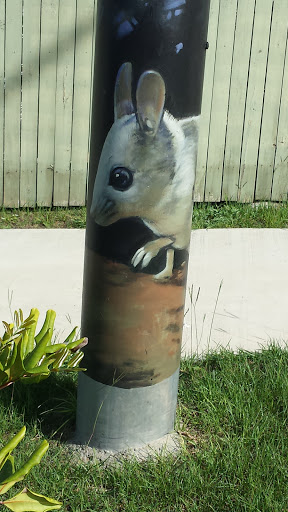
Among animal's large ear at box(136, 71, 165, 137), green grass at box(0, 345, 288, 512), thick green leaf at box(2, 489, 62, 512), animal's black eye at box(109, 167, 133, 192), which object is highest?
animal's large ear at box(136, 71, 165, 137)

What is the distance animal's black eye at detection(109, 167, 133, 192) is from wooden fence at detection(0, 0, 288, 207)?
3059 mm

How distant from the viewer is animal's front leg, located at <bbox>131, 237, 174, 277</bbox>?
2.70 m

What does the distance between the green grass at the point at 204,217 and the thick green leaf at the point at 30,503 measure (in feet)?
12.2

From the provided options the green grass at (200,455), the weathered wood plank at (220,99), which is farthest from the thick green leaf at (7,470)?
the weathered wood plank at (220,99)

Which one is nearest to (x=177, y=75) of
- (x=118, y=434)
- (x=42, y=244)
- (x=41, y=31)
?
(x=118, y=434)

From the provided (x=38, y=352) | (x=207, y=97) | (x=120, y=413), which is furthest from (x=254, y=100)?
(x=38, y=352)

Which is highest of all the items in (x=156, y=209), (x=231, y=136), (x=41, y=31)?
(x=41, y=31)

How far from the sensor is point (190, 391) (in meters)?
3.32

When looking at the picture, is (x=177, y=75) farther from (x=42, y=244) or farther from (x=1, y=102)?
(x=1, y=102)

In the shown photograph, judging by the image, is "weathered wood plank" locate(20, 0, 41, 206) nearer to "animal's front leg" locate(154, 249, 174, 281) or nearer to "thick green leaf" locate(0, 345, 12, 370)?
"animal's front leg" locate(154, 249, 174, 281)

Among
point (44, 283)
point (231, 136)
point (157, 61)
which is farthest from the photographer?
point (231, 136)

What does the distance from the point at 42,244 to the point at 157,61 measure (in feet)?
9.08

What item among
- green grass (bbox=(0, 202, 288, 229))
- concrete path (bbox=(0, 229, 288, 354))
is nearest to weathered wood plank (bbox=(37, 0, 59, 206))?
green grass (bbox=(0, 202, 288, 229))

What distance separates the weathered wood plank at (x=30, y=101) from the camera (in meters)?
5.41
